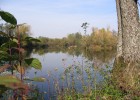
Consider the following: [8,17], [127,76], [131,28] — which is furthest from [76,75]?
[8,17]

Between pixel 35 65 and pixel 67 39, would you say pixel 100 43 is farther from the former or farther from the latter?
pixel 35 65

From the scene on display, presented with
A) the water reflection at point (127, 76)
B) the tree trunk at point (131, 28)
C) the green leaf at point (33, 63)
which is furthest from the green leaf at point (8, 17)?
the tree trunk at point (131, 28)

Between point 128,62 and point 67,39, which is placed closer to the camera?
point 128,62

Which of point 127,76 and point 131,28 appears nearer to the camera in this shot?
point 127,76

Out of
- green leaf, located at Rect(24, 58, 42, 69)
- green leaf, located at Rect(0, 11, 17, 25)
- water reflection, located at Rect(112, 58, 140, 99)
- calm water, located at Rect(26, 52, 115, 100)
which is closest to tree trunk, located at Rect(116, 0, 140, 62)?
water reflection, located at Rect(112, 58, 140, 99)

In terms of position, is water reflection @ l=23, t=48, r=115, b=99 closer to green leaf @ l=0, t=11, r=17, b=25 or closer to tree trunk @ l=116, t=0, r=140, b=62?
tree trunk @ l=116, t=0, r=140, b=62

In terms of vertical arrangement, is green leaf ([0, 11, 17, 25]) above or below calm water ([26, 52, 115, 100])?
above

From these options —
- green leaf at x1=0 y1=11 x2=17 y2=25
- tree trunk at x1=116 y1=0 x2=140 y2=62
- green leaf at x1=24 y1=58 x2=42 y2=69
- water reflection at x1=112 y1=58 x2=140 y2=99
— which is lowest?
water reflection at x1=112 y1=58 x2=140 y2=99

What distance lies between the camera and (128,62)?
8.30 metres

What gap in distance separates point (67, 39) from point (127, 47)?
327ft

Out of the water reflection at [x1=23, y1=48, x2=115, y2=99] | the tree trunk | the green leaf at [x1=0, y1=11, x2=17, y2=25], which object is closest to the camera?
the green leaf at [x1=0, y1=11, x2=17, y2=25]

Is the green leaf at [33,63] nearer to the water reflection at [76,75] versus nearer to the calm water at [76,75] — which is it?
the calm water at [76,75]

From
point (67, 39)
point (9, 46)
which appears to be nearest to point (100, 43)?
point (67, 39)

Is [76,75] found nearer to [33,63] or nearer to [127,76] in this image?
[127,76]
